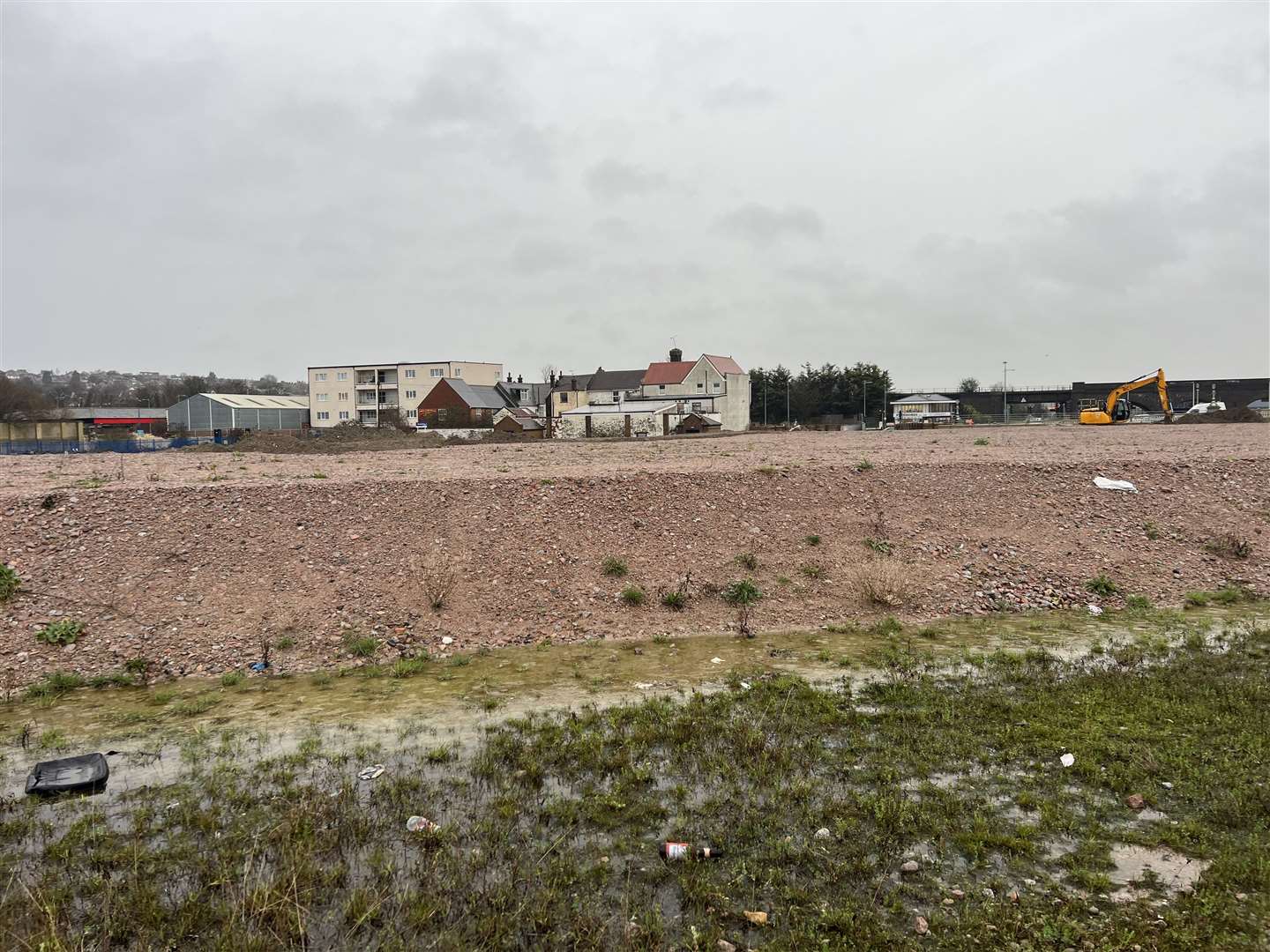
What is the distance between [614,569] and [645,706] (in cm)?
604

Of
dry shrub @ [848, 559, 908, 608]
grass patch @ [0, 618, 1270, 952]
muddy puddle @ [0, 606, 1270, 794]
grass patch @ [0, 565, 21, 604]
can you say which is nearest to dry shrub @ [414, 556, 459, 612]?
muddy puddle @ [0, 606, 1270, 794]

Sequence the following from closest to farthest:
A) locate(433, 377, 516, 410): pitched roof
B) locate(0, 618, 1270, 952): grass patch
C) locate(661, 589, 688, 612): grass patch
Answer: locate(0, 618, 1270, 952): grass patch, locate(661, 589, 688, 612): grass patch, locate(433, 377, 516, 410): pitched roof

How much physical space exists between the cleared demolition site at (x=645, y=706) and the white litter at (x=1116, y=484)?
127 mm

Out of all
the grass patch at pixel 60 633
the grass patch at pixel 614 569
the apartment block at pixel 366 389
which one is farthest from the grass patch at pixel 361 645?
the apartment block at pixel 366 389

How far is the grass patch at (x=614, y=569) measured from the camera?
50.5 feet

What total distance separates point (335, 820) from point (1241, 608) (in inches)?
633

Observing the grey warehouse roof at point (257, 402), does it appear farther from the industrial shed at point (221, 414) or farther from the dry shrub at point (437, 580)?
the dry shrub at point (437, 580)

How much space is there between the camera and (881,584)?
14.6 m

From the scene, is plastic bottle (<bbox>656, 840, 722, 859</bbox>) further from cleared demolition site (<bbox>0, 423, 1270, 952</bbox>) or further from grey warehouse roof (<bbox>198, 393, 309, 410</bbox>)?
grey warehouse roof (<bbox>198, 393, 309, 410</bbox>)

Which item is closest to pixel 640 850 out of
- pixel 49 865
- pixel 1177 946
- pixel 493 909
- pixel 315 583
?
pixel 493 909

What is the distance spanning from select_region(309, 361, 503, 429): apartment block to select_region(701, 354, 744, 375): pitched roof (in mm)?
28841

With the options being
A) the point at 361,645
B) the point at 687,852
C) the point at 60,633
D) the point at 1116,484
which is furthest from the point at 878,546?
the point at 60,633

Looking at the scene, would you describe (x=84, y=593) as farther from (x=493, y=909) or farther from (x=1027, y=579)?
(x=1027, y=579)

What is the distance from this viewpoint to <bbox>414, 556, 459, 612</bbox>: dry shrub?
1404cm
